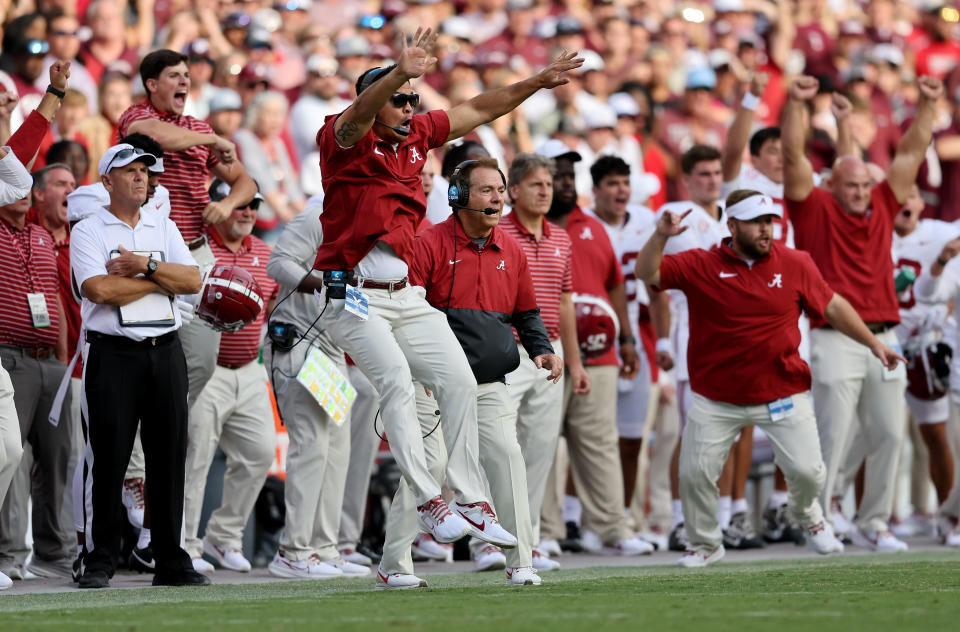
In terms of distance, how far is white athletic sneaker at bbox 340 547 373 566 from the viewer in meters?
10.9

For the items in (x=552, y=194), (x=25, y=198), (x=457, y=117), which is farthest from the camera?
(x=552, y=194)

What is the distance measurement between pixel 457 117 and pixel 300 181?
5.84 metres

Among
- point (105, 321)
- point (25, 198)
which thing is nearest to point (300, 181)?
point (25, 198)

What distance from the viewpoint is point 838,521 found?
12602 millimetres

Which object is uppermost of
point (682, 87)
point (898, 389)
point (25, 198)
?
point (682, 87)

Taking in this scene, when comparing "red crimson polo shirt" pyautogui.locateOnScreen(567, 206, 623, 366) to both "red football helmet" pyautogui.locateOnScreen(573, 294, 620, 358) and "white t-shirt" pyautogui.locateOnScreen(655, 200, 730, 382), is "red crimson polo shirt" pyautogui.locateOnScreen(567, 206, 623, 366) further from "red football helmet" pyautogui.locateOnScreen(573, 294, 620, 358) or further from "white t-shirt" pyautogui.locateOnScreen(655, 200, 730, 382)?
"white t-shirt" pyautogui.locateOnScreen(655, 200, 730, 382)

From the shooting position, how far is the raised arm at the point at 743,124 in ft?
39.9

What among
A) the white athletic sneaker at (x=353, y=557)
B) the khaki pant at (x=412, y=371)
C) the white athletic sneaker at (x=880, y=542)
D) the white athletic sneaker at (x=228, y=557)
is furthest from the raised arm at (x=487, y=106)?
the white athletic sneaker at (x=880, y=542)

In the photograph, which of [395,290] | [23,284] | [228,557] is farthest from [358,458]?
[395,290]

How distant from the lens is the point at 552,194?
1121cm

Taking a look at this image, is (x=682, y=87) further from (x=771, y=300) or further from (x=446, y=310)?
(x=446, y=310)

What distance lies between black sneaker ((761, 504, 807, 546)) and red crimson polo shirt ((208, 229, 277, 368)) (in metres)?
4.40

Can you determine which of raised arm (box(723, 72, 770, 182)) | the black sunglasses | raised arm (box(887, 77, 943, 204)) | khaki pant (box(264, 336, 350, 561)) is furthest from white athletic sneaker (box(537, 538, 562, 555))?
the black sunglasses

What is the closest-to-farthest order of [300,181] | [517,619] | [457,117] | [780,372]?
[517,619], [457,117], [780,372], [300,181]
